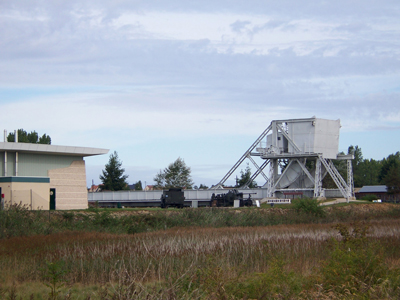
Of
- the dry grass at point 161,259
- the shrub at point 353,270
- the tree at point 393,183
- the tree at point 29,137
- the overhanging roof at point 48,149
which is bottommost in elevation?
the dry grass at point 161,259

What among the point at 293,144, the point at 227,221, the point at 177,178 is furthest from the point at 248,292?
the point at 177,178

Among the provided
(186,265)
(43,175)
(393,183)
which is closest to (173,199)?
(43,175)

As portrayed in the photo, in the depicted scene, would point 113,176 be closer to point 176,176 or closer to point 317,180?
point 176,176

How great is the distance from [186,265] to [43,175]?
103 ft

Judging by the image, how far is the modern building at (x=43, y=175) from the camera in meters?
39.7

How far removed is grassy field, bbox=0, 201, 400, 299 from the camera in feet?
34.2

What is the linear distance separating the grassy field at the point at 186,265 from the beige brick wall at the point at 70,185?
10846mm

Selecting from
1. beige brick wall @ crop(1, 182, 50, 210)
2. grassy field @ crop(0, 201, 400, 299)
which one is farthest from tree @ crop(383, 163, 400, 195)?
beige brick wall @ crop(1, 182, 50, 210)

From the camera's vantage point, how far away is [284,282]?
11148 millimetres

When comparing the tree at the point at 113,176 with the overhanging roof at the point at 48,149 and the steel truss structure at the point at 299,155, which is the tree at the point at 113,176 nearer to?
the steel truss structure at the point at 299,155

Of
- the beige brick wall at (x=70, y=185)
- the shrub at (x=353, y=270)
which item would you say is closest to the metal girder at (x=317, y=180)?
the beige brick wall at (x=70, y=185)

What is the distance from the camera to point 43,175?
43469 mm

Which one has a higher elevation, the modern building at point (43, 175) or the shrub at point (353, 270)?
the modern building at point (43, 175)

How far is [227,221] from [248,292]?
27.1m
